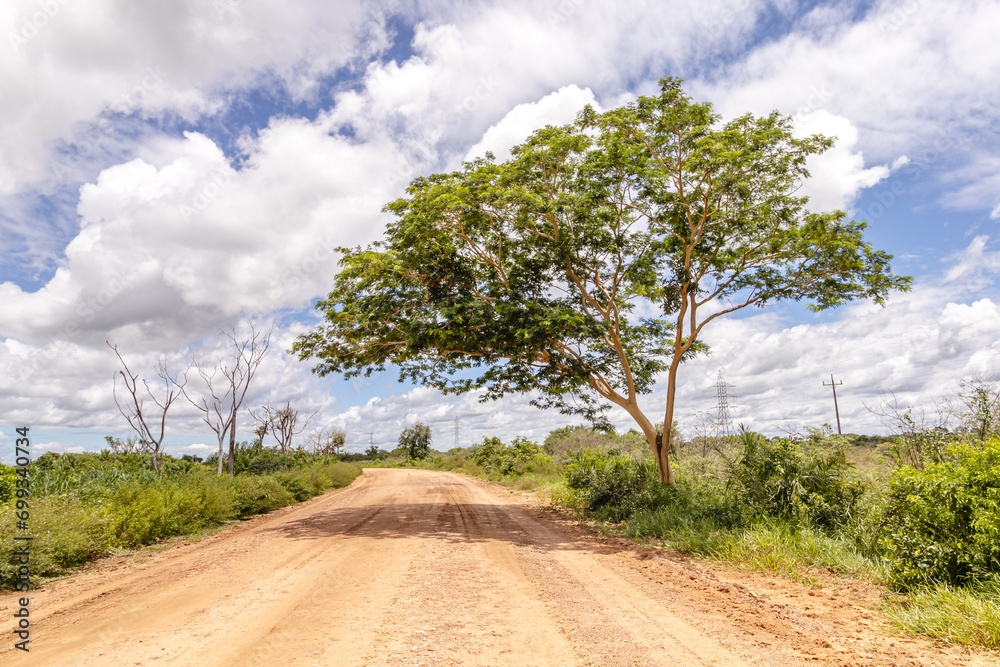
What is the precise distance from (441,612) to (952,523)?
5.98 m

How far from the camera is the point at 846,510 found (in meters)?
9.57

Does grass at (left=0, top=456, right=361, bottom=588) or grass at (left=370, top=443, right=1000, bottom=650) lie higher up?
grass at (left=0, top=456, right=361, bottom=588)

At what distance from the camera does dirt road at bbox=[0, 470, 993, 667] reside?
470 centimetres

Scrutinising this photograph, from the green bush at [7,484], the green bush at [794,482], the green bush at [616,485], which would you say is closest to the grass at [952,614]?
the green bush at [794,482]

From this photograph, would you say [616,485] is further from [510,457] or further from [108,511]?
[510,457]

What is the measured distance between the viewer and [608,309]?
1548 centimetres

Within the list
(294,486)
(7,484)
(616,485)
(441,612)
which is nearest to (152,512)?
(7,484)

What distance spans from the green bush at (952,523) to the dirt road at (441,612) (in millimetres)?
822

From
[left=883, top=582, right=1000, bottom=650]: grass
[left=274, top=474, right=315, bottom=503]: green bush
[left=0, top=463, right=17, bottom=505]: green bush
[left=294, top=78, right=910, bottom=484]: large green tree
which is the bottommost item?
[left=883, top=582, right=1000, bottom=650]: grass

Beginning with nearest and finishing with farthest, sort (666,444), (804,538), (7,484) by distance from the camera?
(804,538)
(7,484)
(666,444)

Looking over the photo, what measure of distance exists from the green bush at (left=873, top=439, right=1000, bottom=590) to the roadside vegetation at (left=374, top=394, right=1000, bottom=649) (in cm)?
1

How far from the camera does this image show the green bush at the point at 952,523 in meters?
5.86

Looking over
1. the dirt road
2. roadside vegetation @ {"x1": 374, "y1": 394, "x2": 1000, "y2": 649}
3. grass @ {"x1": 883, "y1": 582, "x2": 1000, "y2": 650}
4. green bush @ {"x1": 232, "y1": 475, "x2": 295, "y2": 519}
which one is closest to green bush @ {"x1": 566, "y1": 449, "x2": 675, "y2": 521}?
roadside vegetation @ {"x1": 374, "y1": 394, "x2": 1000, "y2": 649}

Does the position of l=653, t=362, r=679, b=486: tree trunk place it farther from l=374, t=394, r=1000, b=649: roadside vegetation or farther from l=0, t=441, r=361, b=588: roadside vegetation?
l=0, t=441, r=361, b=588: roadside vegetation
